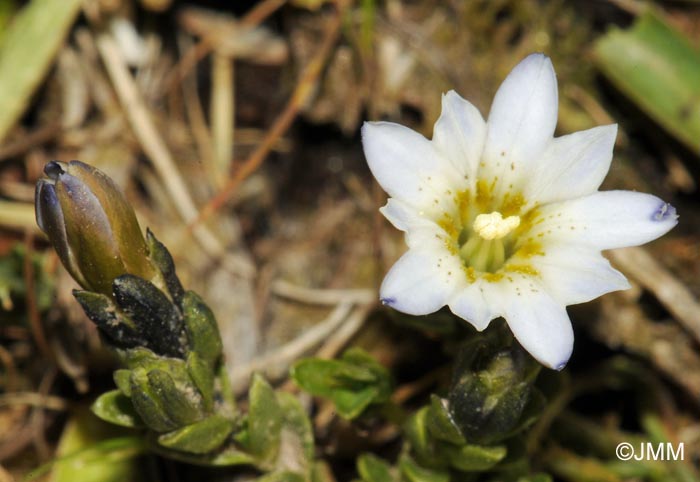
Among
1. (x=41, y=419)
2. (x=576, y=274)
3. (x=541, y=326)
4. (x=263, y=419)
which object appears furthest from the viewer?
(x=41, y=419)

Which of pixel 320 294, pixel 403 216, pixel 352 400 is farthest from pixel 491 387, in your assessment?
pixel 320 294

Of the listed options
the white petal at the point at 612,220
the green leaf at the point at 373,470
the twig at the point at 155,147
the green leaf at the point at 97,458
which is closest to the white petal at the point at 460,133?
the white petal at the point at 612,220

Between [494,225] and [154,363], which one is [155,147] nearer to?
[154,363]

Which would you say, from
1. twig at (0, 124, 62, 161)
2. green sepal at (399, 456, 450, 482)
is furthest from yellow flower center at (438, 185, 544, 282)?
twig at (0, 124, 62, 161)

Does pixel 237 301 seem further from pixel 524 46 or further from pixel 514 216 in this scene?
pixel 524 46

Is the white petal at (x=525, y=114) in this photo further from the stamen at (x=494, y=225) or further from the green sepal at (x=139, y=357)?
the green sepal at (x=139, y=357)

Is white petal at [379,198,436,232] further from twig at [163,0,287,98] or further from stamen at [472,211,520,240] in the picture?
twig at [163,0,287,98]
